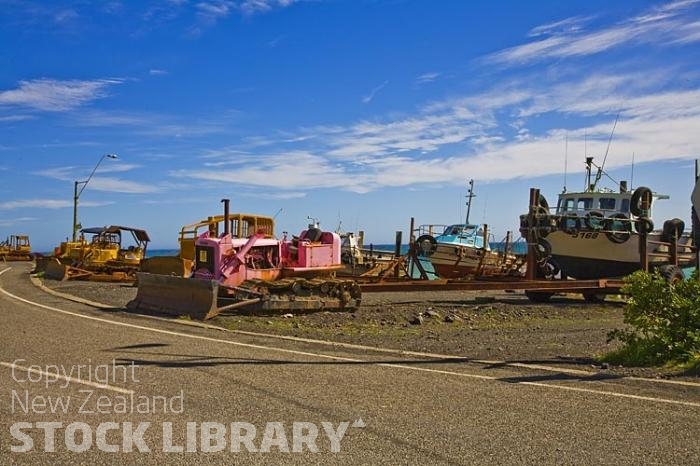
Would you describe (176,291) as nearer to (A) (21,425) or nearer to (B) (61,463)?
(A) (21,425)

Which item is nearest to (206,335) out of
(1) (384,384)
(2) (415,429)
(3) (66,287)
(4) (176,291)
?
(4) (176,291)

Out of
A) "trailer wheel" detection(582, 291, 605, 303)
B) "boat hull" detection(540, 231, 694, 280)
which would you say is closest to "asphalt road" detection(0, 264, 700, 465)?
"trailer wheel" detection(582, 291, 605, 303)

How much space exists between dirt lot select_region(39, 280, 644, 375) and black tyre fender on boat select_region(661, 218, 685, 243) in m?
2.69

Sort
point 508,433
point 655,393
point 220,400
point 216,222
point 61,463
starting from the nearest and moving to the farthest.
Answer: point 61,463, point 508,433, point 220,400, point 655,393, point 216,222

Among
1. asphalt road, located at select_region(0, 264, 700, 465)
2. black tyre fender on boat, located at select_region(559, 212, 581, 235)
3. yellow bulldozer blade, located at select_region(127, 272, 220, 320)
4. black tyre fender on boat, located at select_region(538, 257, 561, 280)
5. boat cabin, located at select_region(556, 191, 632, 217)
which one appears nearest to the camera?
asphalt road, located at select_region(0, 264, 700, 465)

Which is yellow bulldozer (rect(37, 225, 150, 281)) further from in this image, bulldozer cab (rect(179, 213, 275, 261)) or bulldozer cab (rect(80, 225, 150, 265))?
bulldozer cab (rect(179, 213, 275, 261))

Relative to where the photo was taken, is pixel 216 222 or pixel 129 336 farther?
pixel 216 222

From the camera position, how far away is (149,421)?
5953mm

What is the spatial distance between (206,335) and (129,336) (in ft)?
4.34

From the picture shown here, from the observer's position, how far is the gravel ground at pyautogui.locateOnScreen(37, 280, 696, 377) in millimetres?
10609

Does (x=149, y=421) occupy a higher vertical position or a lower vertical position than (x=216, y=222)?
lower

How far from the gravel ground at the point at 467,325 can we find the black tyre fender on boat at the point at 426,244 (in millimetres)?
3340

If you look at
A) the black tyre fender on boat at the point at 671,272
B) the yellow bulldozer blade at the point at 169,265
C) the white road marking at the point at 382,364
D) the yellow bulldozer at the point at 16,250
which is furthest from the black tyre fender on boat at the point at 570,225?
the yellow bulldozer at the point at 16,250

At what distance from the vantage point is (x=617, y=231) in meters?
21.2
